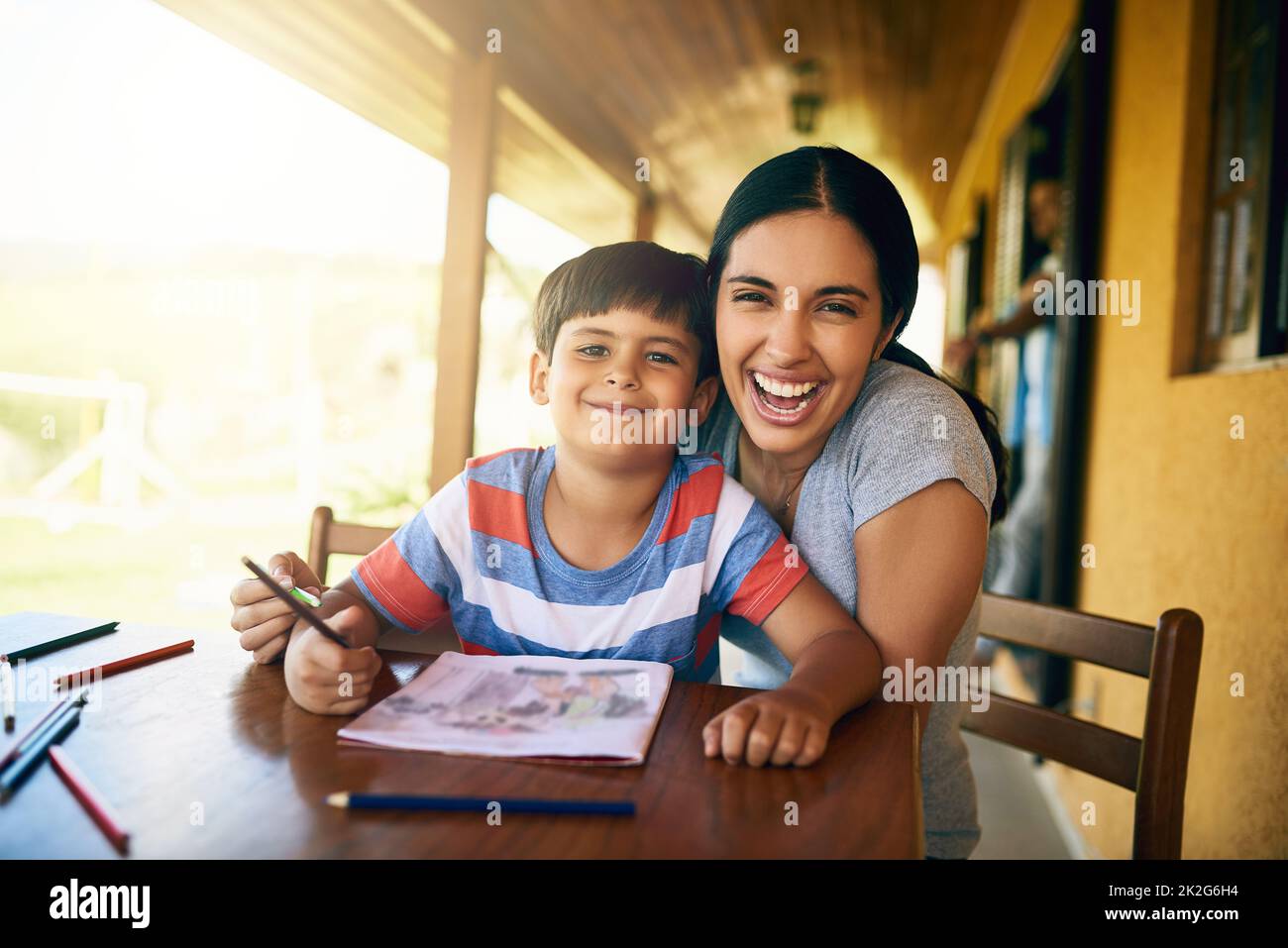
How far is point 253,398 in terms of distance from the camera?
5.21 metres

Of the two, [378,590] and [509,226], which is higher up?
[509,226]

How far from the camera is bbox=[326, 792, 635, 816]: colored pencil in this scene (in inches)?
25.6

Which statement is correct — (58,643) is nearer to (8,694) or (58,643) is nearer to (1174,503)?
(8,694)

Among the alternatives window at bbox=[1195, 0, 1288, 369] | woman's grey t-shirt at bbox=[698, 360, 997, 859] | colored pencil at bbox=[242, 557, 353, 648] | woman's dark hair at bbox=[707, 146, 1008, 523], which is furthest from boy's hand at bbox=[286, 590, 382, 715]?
window at bbox=[1195, 0, 1288, 369]

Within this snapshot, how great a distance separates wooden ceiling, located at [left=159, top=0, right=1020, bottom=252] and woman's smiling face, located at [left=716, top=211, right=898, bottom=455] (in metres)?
2.25

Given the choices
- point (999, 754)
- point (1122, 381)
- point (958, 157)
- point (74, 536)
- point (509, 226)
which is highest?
point (958, 157)

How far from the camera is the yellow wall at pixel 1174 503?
57.9 inches

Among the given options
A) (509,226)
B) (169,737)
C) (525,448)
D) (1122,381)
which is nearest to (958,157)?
(509,226)

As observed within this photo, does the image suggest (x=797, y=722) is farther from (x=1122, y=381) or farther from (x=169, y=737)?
(x=1122, y=381)

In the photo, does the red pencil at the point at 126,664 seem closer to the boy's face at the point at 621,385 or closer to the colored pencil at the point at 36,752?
the colored pencil at the point at 36,752

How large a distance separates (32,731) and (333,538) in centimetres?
79

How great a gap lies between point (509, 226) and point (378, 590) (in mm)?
3539

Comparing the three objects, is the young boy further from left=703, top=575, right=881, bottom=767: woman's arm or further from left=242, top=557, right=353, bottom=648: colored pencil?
left=242, top=557, right=353, bottom=648: colored pencil

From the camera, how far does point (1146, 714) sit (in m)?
1.04
